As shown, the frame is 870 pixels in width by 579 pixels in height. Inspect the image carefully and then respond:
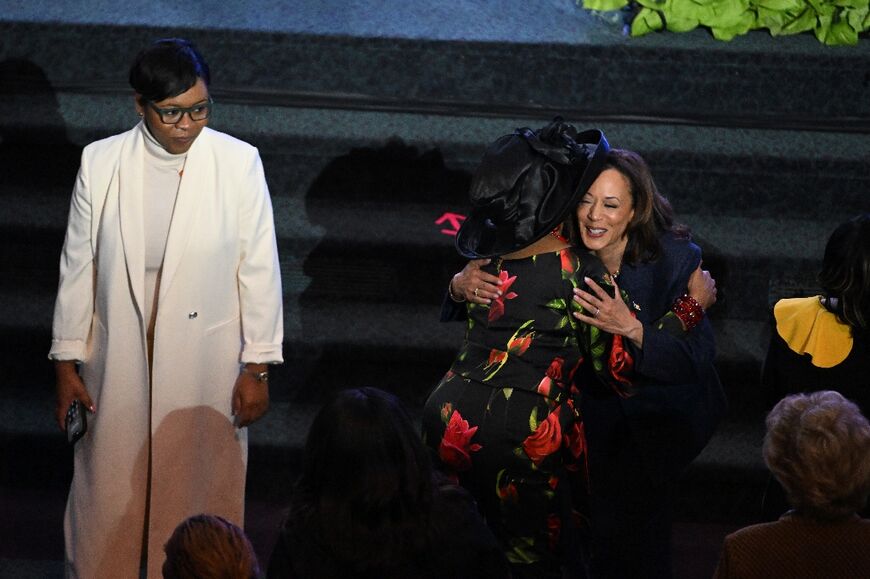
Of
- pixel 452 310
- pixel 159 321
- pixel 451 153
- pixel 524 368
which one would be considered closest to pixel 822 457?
pixel 524 368

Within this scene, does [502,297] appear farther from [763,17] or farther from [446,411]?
[763,17]

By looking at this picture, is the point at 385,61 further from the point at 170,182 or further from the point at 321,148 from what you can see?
the point at 170,182

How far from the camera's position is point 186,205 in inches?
126

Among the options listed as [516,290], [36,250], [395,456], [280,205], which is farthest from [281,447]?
[395,456]

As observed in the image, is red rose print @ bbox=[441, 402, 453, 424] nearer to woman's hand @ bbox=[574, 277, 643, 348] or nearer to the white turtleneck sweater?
woman's hand @ bbox=[574, 277, 643, 348]

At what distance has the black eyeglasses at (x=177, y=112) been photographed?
10.1ft

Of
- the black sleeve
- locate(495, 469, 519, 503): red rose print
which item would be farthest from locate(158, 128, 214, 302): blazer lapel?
locate(495, 469, 519, 503): red rose print

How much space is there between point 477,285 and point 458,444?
39cm

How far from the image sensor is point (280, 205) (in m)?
4.40

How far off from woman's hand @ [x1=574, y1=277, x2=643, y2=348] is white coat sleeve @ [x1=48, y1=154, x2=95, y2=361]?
1.37m

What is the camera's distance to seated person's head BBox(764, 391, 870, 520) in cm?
220

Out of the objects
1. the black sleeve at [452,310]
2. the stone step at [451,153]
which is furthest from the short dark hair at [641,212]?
the stone step at [451,153]

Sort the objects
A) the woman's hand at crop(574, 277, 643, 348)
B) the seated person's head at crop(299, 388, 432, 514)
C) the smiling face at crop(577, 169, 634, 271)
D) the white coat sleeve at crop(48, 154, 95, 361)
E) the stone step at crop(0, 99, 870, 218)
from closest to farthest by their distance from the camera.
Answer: the seated person's head at crop(299, 388, 432, 514) < the woman's hand at crop(574, 277, 643, 348) < the smiling face at crop(577, 169, 634, 271) < the white coat sleeve at crop(48, 154, 95, 361) < the stone step at crop(0, 99, 870, 218)

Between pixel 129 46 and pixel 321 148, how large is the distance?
0.82 m
